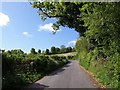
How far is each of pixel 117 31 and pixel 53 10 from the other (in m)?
13.4

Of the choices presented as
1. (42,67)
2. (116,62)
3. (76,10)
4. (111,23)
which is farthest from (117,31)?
(42,67)

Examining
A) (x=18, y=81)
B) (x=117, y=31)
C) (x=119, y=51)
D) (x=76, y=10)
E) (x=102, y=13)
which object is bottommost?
(x=18, y=81)

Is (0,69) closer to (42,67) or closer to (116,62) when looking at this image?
(116,62)

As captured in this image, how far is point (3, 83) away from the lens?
1709cm

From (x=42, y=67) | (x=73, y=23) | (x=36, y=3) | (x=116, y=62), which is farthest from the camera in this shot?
(x=42, y=67)

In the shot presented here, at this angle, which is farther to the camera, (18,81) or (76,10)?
(76,10)

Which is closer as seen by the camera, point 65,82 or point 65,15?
point 65,82

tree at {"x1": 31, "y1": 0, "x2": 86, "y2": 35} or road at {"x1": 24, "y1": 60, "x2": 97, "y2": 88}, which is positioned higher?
tree at {"x1": 31, "y1": 0, "x2": 86, "y2": 35}

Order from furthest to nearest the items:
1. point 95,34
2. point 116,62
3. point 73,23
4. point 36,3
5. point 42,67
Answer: point 42,67
point 73,23
point 36,3
point 95,34
point 116,62

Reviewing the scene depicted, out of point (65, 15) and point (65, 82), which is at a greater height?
point (65, 15)

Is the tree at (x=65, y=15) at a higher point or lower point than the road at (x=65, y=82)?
higher

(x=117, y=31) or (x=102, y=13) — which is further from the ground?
(x=102, y=13)

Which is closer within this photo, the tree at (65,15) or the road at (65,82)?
the road at (65,82)

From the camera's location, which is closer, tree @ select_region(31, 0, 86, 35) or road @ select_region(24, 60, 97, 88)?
road @ select_region(24, 60, 97, 88)
